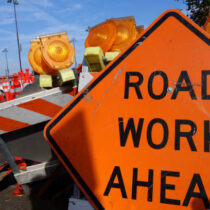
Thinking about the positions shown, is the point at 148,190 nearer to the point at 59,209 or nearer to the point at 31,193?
the point at 59,209

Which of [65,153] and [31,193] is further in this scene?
[31,193]

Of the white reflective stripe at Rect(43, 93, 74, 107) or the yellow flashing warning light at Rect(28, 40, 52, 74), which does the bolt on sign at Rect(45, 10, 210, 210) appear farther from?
the yellow flashing warning light at Rect(28, 40, 52, 74)

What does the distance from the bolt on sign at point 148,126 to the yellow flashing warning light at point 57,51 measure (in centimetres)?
131

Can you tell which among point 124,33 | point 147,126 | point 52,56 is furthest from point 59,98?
point 147,126

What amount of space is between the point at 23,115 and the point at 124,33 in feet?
5.05

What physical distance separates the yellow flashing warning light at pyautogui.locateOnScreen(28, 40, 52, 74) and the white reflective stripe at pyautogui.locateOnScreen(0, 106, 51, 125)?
615 mm

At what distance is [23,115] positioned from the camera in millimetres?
2418

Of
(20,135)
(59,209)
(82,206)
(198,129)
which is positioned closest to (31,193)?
(59,209)

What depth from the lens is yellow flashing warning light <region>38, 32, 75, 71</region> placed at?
2.63m

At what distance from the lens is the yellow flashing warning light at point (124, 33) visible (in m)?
2.67

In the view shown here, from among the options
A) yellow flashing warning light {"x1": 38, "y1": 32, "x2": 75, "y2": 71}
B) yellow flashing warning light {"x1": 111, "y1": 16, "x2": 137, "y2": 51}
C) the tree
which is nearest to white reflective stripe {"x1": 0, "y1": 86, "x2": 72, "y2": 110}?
yellow flashing warning light {"x1": 38, "y1": 32, "x2": 75, "y2": 71}

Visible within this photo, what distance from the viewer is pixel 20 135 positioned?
258 cm

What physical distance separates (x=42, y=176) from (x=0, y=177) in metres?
1.57

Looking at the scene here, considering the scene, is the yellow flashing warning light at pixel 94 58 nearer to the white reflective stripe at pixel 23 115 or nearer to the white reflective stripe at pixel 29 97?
the white reflective stripe at pixel 29 97
